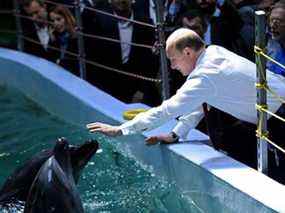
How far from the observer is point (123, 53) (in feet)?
27.8

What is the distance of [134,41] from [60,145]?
3436 mm

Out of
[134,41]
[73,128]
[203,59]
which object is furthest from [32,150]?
[203,59]

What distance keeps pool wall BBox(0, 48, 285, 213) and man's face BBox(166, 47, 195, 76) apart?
0.69 m

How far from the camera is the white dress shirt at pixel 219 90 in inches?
219

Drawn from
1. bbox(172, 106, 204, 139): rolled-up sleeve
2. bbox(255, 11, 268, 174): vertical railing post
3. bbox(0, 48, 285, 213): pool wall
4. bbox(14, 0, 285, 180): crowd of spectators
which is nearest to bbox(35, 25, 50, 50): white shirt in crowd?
bbox(14, 0, 285, 180): crowd of spectators

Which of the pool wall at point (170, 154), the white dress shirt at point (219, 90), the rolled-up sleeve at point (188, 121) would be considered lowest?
the pool wall at point (170, 154)

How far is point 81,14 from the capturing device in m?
8.75

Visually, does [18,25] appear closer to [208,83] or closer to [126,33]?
[126,33]

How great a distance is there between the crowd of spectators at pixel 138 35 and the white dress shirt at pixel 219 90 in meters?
0.29

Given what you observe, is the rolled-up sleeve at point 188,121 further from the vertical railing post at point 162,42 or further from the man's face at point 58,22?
the man's face at point 58,22

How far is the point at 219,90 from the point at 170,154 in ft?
2.88

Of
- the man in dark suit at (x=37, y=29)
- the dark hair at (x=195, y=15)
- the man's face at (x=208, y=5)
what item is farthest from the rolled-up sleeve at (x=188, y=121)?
the man in dark suit at (x=37, y=29)

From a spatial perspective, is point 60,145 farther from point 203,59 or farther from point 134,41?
point 134,41

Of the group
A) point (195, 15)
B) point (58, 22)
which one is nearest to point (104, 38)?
point (58, 22)
